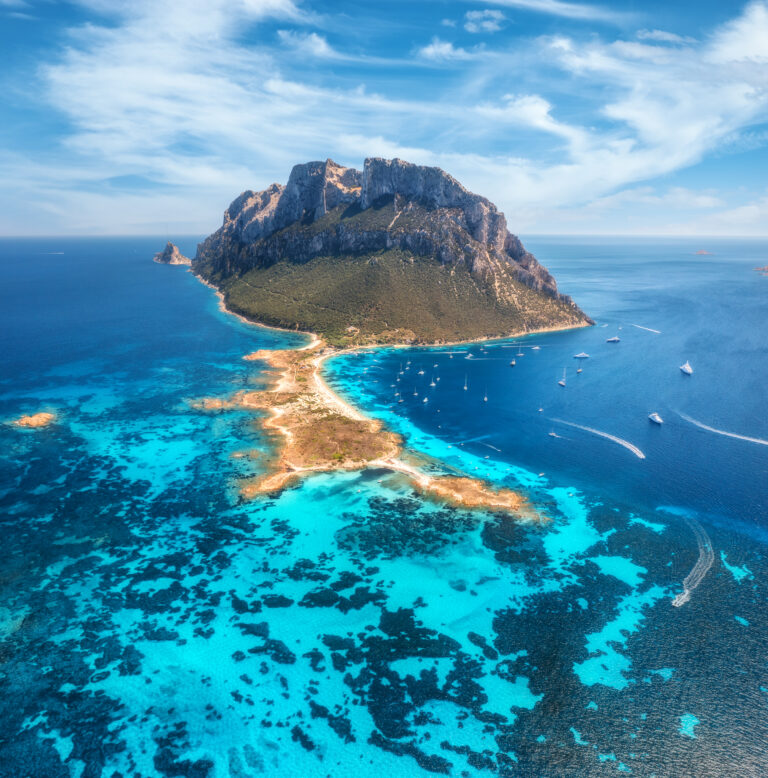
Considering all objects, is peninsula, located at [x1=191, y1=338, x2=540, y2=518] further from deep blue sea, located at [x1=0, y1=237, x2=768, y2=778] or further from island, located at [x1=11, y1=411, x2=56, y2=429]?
island, located at [x1=11, y1=411, x2=56, y2=429]

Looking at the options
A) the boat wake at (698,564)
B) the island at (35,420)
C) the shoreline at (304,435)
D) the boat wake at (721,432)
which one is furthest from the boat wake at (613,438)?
the island at (35,420)

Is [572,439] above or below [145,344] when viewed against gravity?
below

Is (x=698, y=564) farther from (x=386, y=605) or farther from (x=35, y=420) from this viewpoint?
(x=35, y=420)

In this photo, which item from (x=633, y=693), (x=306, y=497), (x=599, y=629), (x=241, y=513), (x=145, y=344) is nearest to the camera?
(x=633, y=693)

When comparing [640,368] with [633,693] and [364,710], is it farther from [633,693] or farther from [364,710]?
[364,710]

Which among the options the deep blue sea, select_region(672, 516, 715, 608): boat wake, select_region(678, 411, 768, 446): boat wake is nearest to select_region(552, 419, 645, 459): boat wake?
the deep blue sea

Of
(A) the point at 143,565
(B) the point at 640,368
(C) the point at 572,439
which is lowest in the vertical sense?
(A) the point at 143,565

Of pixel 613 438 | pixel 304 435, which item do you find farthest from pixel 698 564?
pixel 304 435

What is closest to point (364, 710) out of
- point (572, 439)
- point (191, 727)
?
point (191, 727)
